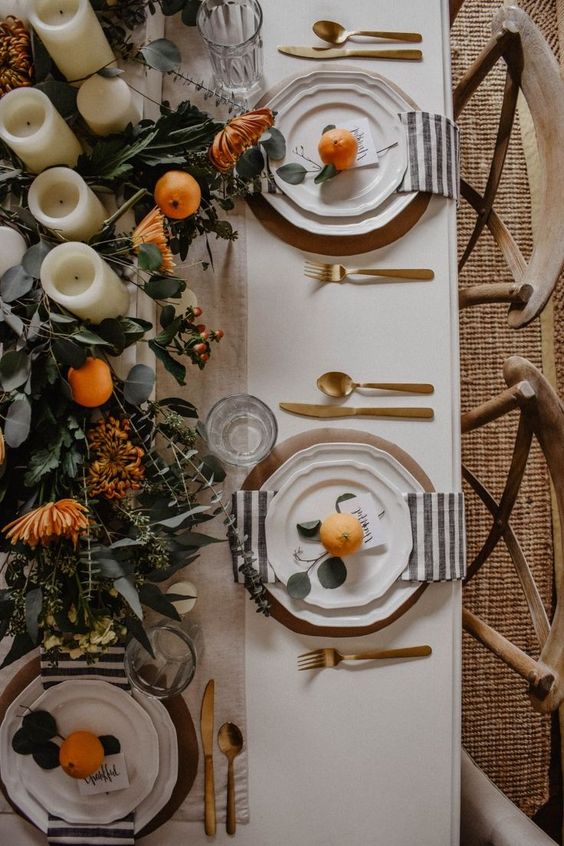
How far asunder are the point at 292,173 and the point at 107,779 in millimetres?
992

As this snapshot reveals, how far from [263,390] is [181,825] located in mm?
698

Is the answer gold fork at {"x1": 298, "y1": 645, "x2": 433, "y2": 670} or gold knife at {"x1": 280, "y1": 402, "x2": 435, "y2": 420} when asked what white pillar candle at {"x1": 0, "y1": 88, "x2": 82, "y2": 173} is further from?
gold fork at {"x1": 298, "y1": 645, "x2": 433, "y2": 670}

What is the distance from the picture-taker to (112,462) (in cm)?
87

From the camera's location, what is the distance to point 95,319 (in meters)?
0.87

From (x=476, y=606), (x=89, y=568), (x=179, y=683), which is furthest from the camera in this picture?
(x=476, y=606)

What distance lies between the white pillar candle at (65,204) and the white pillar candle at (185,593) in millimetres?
541

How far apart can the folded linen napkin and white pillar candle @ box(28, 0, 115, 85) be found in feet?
1.08

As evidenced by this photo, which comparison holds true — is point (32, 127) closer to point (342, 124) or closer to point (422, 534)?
point (342, 124)

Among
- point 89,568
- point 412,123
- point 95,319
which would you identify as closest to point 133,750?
point 89,568

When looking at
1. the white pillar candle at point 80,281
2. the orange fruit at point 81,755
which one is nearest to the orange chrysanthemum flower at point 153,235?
the white pillar candle at point 80,281

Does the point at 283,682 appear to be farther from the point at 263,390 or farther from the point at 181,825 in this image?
the point at 263,390

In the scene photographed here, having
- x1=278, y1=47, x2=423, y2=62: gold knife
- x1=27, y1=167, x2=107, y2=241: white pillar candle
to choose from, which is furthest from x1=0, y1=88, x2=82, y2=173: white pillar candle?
x1=278, y1=47, x2=423, y2=62: gold knife

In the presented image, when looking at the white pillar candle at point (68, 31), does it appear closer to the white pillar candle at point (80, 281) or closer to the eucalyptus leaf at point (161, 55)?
the eucalyptus leaf at point (161, 55)

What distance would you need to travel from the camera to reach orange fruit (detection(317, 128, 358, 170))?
1.10 metres
